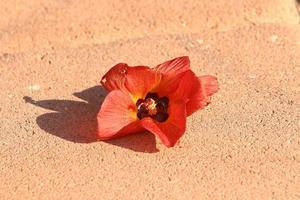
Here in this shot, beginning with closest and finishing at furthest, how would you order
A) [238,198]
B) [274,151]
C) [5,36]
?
[238,198] → [274,151] → [5,36]

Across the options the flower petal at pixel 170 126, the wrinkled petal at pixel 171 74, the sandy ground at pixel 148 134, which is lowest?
the sandy ground at pixel 148 134

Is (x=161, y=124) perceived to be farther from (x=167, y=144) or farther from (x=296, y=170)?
(x=296, y=170)

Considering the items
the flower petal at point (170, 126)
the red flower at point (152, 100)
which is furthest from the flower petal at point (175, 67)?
the flower petal at point (170, 126)

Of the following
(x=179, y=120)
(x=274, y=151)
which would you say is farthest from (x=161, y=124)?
(x=274, y=151)

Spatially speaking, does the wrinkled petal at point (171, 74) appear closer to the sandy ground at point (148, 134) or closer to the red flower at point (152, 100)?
the red flower at point (152, 100)

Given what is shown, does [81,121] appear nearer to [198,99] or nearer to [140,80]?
[140,80]

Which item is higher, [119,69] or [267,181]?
[119,69]
